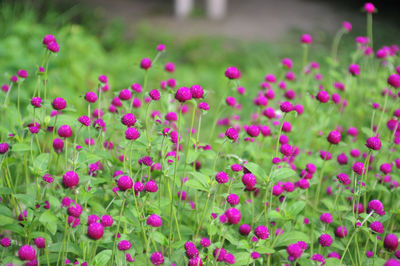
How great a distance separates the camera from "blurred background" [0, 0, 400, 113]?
4.80m

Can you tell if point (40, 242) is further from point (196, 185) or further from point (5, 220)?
point (196, 185)

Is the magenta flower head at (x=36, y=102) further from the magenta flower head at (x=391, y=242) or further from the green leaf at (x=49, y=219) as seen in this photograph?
the magenta flower head at (x=391, y=242)

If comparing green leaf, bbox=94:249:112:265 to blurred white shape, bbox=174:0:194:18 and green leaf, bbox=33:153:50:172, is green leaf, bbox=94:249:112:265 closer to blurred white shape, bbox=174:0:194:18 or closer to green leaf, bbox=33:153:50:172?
green leaf, bbox=33:153:50:172

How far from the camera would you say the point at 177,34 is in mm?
7406

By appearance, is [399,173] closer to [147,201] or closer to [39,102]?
[147,201]

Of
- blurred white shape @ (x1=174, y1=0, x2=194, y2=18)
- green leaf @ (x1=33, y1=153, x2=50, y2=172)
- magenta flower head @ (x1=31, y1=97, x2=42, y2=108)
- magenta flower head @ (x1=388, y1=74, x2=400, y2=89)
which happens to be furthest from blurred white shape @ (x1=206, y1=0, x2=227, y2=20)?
green leaf @ (x1=33, y1=153, x2=50, y2=172)

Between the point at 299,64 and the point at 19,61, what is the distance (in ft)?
11.2

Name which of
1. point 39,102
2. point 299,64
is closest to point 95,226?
point 39,102

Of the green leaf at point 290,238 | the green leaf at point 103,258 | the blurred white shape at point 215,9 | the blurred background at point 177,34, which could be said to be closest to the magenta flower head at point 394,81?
the green leaf at point 290,238

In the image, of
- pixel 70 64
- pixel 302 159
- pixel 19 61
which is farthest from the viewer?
pixel 70 64

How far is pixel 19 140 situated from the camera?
6.80ft

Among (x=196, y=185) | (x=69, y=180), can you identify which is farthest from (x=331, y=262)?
(x=69, y=180)

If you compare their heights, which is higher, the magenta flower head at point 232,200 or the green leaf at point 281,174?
the green leaf at point 281,174

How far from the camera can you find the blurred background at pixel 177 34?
4801 mm
